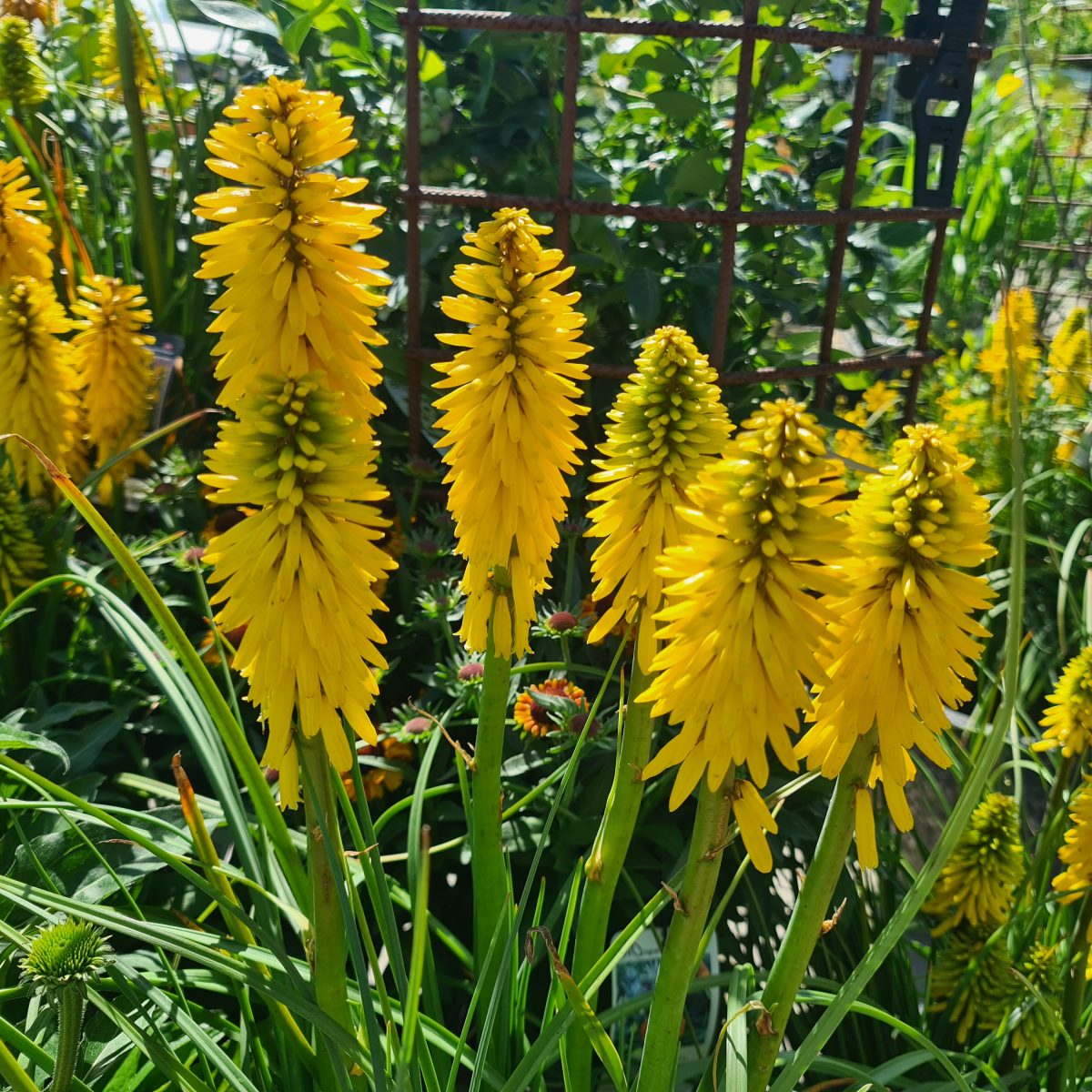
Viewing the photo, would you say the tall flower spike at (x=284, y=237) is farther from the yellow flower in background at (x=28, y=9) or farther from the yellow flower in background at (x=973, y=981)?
the yellow flower in background at (x=28, y=9)

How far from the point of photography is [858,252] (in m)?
3.45

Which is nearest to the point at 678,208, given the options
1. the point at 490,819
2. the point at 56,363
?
the point at 56,363

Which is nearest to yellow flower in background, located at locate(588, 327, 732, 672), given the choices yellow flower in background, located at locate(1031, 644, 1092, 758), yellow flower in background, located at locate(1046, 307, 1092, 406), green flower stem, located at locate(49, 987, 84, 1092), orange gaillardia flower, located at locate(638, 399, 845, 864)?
orange gaillardia flower, located at locate(638, 399, 845, 864)

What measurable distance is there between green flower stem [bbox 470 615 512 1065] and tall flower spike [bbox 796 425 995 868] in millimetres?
439

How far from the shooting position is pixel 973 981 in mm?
1809

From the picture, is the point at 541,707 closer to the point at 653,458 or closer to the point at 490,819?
the point at 490,819

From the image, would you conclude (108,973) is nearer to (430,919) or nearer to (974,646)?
(430,919)

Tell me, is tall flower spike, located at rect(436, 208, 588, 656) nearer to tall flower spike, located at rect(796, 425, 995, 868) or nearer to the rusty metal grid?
tall flower spike, located at rect(796, 425, 995, 868)

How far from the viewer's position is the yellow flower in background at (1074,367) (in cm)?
432

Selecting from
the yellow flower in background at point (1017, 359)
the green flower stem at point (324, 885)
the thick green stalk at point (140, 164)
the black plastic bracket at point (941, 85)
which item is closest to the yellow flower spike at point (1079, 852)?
the green flower stem at point (324, 885)

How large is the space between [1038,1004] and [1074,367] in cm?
329

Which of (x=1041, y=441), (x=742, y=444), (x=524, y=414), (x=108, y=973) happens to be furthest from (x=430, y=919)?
(x=1041, y=441)

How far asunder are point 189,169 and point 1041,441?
3.39 metres

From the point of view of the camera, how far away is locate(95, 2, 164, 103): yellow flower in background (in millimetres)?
3020
